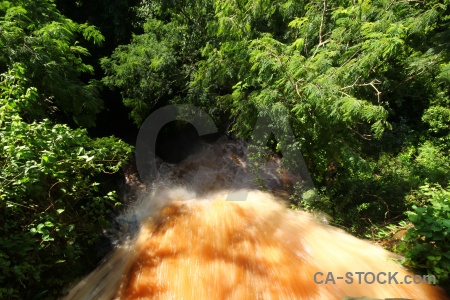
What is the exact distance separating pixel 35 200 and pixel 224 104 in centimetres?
364

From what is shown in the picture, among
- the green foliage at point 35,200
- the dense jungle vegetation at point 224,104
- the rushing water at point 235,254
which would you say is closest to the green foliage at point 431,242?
the dense jungle vegetation at point 224,104

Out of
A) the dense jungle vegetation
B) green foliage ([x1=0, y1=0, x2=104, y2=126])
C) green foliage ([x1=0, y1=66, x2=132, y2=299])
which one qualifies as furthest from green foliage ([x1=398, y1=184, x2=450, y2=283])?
green foliage ([x1=0, y1=0, x2=104, y2=126])

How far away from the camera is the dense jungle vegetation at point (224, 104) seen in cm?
303

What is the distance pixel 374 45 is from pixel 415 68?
3857 mm

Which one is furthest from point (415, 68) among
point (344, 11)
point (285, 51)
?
point (285, 51)

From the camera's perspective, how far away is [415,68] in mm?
6438

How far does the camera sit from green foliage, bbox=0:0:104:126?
362 cm

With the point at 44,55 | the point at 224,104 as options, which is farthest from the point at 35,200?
the point at 224,104

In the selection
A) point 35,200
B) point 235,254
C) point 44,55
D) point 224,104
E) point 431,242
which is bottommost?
point 431,242

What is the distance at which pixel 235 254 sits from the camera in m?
3.82

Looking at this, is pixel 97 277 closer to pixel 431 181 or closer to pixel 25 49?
pixel 25 49

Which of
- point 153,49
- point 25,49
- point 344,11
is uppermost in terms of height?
point 153,49

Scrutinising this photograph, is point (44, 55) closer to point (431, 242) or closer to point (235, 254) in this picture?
point (235, 254)

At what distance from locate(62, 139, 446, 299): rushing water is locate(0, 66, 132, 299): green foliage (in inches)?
26.2
